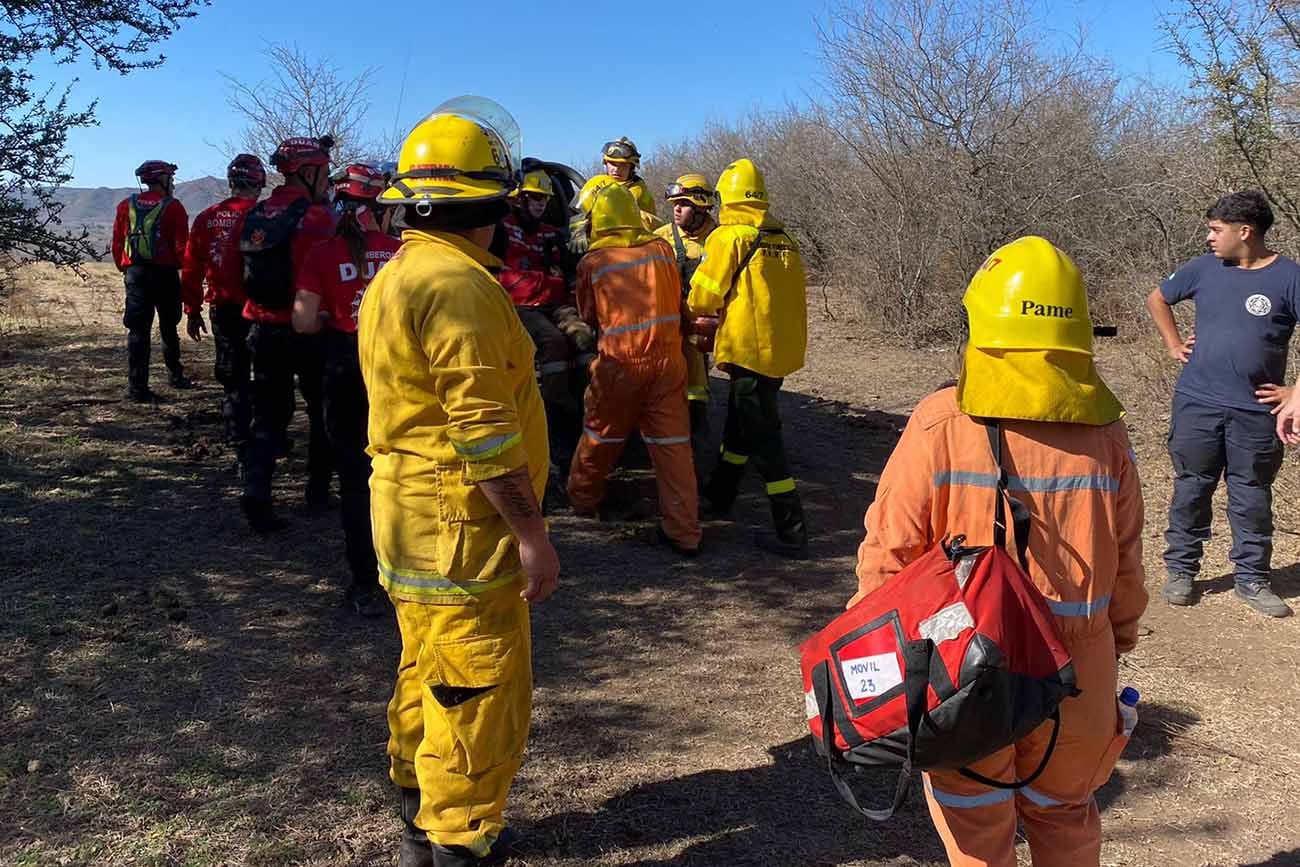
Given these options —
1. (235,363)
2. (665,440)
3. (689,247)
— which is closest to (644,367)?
(665,440)

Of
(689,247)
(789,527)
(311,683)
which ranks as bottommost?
(311,683)

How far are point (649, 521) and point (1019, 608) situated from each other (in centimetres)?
433

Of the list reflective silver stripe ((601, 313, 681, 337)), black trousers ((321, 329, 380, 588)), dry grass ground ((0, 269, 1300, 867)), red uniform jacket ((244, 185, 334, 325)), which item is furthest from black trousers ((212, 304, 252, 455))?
reflective silver stripe ((601, 313, 681, 337))

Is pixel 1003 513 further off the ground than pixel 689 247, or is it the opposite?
pixel 689 247

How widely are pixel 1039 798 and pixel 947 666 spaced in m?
0.60

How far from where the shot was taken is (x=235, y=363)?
6227 mm

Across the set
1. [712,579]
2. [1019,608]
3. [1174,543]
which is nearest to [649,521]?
[712,579]

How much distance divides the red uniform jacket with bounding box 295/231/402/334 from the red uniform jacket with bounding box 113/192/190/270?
13.7 ft

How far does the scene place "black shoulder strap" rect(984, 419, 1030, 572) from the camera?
6.77 feet

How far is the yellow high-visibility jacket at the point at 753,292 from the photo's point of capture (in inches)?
213

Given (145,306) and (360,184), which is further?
(145,306)

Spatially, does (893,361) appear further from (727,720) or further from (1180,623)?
(727,720)

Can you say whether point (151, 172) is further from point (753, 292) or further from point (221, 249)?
point (753, 292)

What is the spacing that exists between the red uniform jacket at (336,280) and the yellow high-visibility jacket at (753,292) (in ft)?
6.16
